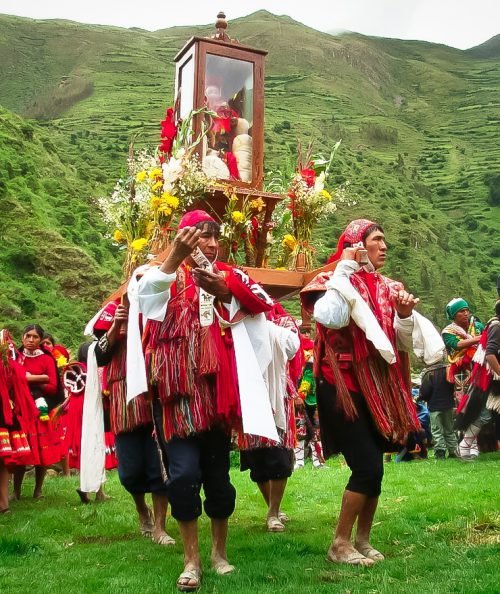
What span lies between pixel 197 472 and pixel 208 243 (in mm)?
1289

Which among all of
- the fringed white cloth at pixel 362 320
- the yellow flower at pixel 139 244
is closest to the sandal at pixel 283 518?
the fringed white cloth at pixel 362 320

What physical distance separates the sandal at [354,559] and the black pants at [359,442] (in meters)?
0.34

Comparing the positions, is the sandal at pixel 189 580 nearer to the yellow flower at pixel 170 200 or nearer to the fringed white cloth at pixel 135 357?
the fringed white cloth at pixel 135 357

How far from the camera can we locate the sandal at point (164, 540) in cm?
564

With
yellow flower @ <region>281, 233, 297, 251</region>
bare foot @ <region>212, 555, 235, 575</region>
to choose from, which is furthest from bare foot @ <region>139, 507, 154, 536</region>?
yellow flower @ <region>281, 233, 297, 251</region>

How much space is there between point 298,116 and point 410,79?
6094 centimetres

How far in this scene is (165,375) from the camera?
4.58 meters

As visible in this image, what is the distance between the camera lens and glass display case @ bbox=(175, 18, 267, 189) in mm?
8000

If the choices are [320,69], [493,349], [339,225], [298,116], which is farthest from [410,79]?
[493,349]

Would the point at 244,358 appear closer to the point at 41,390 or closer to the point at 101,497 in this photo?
the point at 101,497

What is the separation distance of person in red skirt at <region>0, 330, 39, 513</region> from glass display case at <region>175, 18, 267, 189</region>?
2.51 metres

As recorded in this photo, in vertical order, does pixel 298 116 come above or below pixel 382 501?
A: above

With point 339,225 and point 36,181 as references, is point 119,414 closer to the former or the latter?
point 36,181

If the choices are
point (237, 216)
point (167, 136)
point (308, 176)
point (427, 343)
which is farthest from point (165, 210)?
point (427, 343)
